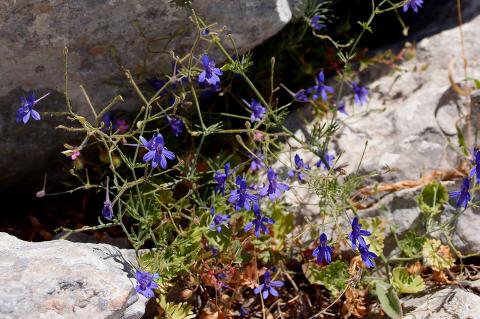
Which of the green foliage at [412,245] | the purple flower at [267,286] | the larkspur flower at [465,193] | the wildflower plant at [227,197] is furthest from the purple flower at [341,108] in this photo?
the purple flower at [267,286]

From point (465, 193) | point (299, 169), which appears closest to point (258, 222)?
point (299, 169)

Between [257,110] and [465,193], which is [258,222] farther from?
[465,193]

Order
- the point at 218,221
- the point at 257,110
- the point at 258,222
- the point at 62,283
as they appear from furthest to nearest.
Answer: the point at 257,110, the point at 218,221, the point at 258,222, the point at 62,283

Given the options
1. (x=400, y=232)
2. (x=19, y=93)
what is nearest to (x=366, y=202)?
(x=400, y=232)

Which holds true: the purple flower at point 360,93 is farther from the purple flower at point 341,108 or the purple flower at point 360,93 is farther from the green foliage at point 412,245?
the green foliage at point 412,245

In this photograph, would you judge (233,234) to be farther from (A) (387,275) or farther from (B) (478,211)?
(B) (478,211)
